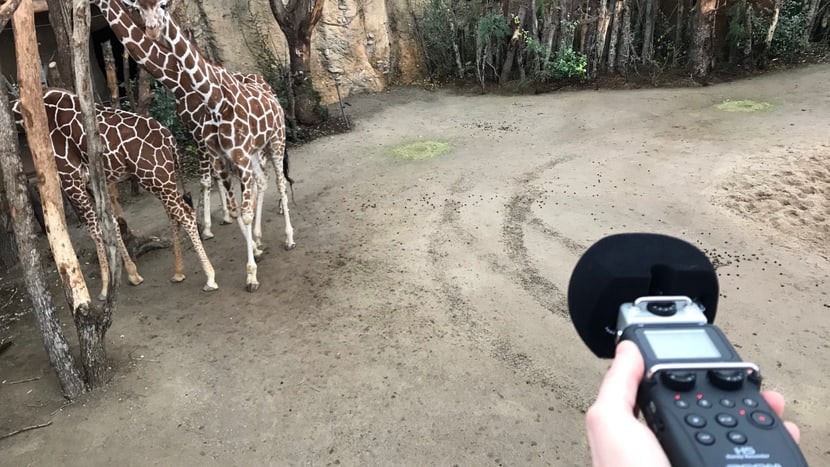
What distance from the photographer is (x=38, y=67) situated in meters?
3.27

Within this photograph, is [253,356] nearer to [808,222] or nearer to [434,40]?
[808,222]

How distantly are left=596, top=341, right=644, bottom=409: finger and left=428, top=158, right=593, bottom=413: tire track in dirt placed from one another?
246cm

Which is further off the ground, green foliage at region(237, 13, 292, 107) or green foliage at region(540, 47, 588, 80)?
green foliage at region(237, 13, 292, 107)

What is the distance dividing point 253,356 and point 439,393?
1.37m

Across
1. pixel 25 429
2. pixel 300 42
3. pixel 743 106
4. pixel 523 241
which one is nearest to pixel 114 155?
pixel 25 429

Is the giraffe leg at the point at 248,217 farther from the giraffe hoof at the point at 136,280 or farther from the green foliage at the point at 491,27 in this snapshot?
the green foliage at the point at 491,27

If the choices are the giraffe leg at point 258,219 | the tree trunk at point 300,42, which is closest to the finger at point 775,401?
the giraffe leg at point 258,219

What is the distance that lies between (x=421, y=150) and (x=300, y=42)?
2.69 metres

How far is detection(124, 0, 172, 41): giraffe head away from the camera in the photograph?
13.0 ft

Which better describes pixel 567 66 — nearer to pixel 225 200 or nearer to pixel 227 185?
pixel 225 200

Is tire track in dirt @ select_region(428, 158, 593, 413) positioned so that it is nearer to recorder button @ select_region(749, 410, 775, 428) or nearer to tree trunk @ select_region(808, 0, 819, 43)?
recorder button @ select_region(749, 410, 775, 428)

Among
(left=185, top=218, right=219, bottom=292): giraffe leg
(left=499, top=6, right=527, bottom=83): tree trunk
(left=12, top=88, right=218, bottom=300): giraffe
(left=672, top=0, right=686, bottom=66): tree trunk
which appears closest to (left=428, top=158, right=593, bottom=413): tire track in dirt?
(left=185, top=218, right=219, bottom=292): giraffe leg

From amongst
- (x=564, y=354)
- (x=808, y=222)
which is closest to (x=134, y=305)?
(x=564, y=354)

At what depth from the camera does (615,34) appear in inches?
384
